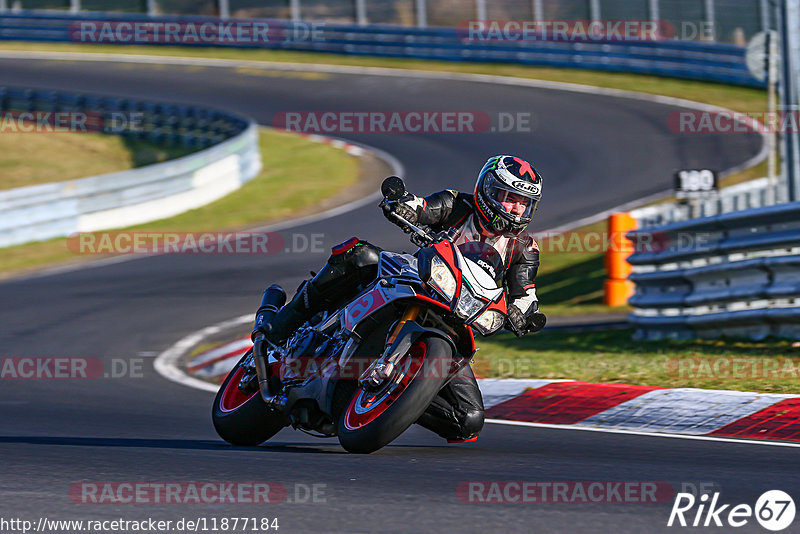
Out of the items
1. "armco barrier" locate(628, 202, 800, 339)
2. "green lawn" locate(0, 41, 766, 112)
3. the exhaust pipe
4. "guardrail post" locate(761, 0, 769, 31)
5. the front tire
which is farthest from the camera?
"guardrail post" locate(761, 0, 769, 31)

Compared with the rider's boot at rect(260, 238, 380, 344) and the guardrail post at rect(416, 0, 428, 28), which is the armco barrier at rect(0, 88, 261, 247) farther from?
the rider's boot at rect(260, 238, 380, 344)

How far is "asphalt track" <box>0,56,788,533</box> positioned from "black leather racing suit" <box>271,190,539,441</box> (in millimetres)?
182

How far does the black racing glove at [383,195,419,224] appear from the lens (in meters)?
6.20

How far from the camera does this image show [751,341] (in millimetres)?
9570

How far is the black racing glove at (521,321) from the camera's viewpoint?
20.1 feet

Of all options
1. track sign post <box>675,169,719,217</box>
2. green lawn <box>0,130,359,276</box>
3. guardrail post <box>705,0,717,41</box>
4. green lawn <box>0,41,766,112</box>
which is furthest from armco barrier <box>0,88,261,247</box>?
guardrail post <box>705,0,717,41</box>

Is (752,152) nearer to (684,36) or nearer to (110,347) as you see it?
(684,36)

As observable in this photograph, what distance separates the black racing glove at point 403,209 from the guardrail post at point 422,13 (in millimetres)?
30040

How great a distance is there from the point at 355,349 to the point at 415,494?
138 cm

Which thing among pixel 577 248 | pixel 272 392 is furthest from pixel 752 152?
pixel 272 392

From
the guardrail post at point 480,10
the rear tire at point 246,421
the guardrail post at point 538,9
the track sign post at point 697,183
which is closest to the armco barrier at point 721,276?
the track sign post at point 697,183

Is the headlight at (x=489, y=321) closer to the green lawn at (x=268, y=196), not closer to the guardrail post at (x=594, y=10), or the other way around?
the green lawn at (x=268, y=196)

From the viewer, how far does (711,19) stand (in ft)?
105

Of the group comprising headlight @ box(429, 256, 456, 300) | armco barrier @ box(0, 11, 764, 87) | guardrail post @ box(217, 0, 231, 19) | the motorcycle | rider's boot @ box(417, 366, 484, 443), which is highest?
guardrail post @ box(217, 0, 231, 19)
